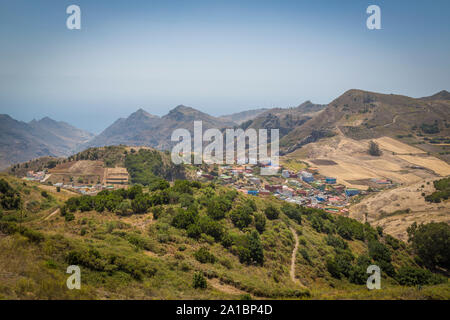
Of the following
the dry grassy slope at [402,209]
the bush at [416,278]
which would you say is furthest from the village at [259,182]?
the bush at [416,278]

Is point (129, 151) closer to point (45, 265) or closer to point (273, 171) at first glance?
point (273, 171)

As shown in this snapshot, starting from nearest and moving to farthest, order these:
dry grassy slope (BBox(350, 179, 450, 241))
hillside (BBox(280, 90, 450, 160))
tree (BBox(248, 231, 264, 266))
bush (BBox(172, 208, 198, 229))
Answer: tree (BBox(248, 231, 264, 266)), bush (BBox(172, 208, 198, 229)), dry grassy slope (BBox(350, 179, 450, 241)), hillside (BBox(280, 90, 450, 160))

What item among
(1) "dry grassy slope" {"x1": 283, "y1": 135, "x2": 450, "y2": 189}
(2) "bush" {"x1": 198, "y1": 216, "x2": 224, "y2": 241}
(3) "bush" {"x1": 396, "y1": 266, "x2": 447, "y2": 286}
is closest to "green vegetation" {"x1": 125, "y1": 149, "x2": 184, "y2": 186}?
(2) "bush" {"x1": 198, "y1": 216, "x2": 224, "y2": 241}

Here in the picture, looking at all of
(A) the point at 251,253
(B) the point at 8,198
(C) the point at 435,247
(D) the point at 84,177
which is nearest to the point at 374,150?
(C) the point at 435,247

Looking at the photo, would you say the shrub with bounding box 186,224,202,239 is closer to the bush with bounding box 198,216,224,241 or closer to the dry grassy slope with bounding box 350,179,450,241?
the bush with bounding box 198,216,224,241

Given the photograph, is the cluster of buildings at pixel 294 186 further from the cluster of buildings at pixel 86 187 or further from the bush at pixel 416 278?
the bush at pixel 416 278

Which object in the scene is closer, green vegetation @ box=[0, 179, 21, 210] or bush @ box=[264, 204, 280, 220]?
bush @ box=[264, 204, 280, 220]

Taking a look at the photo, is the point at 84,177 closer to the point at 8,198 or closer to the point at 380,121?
the point at 8,198
